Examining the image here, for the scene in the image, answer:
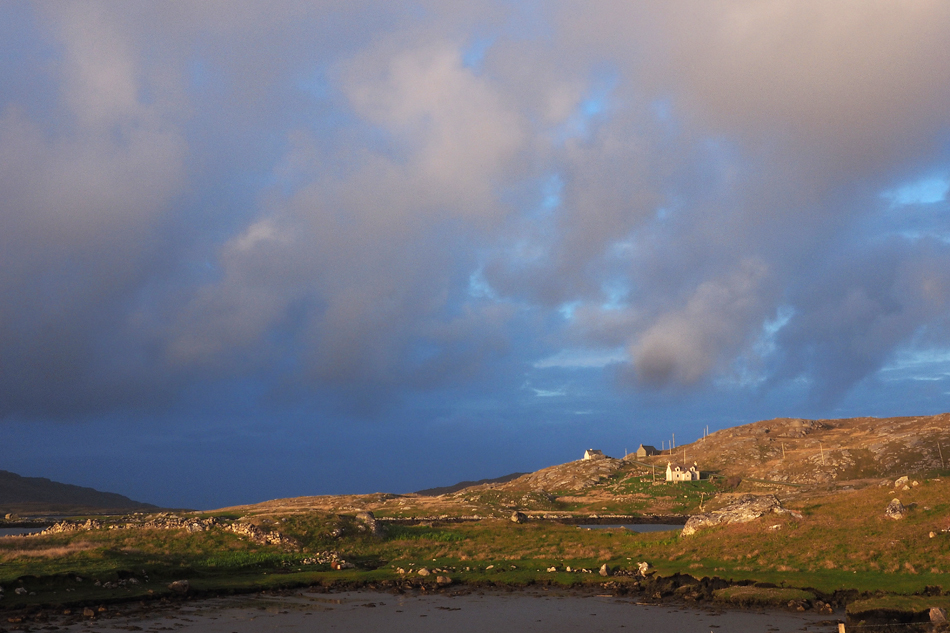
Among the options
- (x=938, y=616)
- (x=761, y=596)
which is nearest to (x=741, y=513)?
(x=761, y=596)

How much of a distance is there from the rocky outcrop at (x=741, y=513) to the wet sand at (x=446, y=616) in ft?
74.9

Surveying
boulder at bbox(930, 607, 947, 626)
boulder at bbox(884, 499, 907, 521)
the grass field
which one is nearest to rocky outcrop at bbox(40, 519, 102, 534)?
the grass field

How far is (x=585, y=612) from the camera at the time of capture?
45.4 m

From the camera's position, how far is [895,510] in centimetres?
6081

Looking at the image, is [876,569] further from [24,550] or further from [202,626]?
[24,550]

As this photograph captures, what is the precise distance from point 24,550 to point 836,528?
75.2m

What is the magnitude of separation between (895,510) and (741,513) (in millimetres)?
13692

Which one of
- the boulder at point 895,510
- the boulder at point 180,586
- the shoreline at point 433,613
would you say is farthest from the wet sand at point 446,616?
the boulder at point 895,510

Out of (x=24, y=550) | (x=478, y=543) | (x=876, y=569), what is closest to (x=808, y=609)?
(x=876, y=569)

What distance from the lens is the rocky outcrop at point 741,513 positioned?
6694 centimetres

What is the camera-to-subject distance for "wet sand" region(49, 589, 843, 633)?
135 feet

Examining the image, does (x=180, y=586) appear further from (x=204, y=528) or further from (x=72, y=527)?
(x=72, y=527)

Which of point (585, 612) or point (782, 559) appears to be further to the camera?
point (782, 559)

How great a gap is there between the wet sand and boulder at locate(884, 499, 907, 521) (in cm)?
2435
